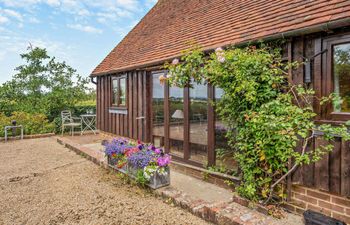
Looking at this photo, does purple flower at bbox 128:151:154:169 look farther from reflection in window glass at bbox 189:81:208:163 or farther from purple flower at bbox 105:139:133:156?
reflection in window glass at bbox 189:81:208:163

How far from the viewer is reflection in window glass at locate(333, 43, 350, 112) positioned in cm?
277

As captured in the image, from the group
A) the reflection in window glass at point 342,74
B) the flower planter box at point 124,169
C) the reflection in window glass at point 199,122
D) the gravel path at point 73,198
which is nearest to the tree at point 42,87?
the gravel path at point 73,198

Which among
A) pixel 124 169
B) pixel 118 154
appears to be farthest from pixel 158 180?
pixel 118 154

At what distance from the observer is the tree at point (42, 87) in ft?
37.4

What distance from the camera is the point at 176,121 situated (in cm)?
532

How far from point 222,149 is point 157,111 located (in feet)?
7.68

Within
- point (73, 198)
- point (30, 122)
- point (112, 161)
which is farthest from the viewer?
point (30, 122)

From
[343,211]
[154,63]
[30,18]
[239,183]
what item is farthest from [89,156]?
[30,18]

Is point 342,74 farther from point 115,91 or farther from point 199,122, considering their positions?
point 115,91

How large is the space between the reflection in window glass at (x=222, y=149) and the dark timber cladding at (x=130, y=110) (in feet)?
8.34

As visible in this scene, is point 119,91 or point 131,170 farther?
point 119,91

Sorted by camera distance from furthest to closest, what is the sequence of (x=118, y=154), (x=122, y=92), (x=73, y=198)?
(x=122, y=92)
(x=118, y=154)
(x=73, y=198)

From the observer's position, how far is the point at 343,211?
9.20ft

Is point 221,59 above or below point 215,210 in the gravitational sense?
above
